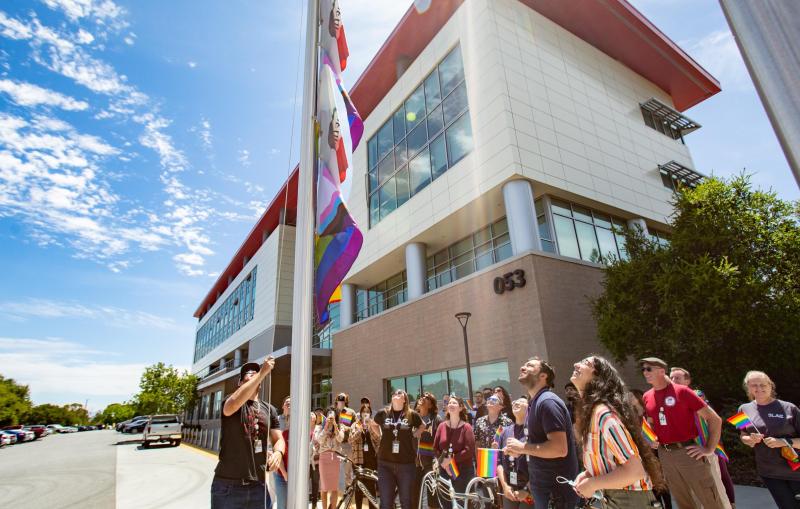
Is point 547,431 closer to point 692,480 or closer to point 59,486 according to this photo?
point 692,480

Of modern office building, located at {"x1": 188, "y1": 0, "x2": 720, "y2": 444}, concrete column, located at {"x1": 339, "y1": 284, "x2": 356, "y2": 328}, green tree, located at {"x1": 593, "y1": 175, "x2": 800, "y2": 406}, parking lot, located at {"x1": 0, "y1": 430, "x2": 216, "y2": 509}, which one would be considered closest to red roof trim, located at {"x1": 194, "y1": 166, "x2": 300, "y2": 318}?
concrete column, located at {"x1": 339, "y1": 284, "x2": 356, "y2": 328}

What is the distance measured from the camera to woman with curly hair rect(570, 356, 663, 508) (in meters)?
2.54

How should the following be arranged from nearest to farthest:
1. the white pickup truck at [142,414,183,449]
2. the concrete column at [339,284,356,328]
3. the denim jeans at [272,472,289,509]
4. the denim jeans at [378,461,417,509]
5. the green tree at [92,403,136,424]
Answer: the denim jeans at [378,461,417,509] → the denim jeans at [272,472,289,509] → the concrete column at [339,284,356,328] → the white pickup truck at [142,414,183,449] → the green tree at [92,403,136,424]

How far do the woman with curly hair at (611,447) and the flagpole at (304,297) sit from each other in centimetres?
174

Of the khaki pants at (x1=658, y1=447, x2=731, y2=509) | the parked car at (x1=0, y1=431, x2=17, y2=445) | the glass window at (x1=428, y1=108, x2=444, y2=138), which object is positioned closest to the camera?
the khaki pants at (x1=658, y1=447, x2=731, y2=509)

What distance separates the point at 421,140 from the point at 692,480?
18678 millimetres

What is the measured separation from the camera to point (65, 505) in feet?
30.5

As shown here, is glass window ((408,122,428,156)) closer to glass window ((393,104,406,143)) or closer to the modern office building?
the modern office building

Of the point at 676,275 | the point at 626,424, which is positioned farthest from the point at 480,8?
the point at 626,424

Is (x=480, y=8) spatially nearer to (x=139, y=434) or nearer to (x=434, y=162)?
(x=434, y=162)

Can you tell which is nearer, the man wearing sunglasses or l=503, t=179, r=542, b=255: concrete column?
the man wearing sunglasses

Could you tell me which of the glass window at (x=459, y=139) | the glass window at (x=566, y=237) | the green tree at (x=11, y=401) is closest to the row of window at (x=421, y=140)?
the glass window at (x=459, y=139)

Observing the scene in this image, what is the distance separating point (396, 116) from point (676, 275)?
16699 millimetres

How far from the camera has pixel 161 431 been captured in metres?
27.3
